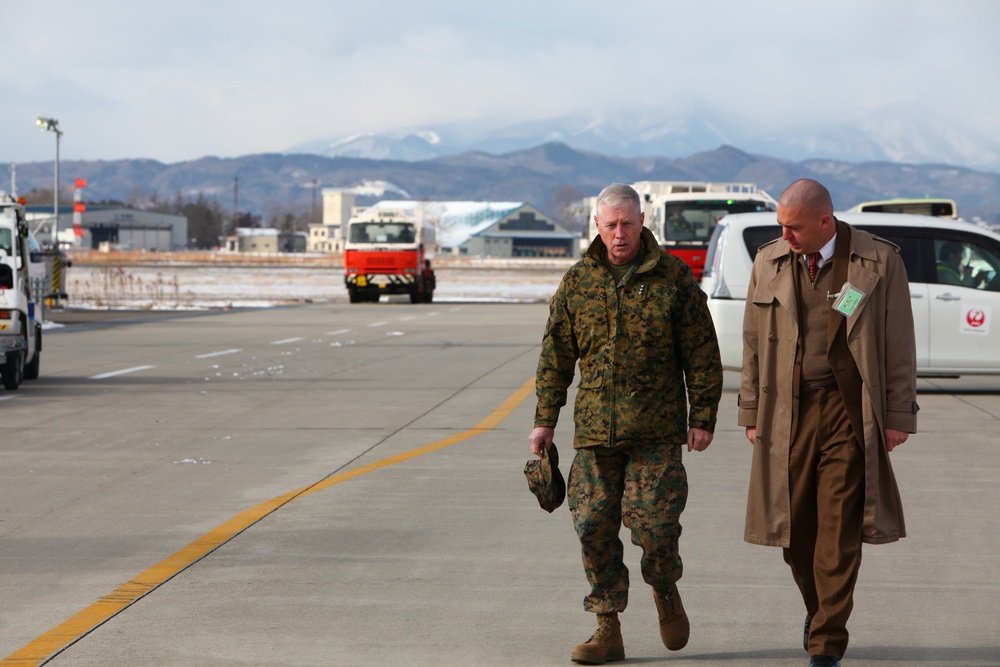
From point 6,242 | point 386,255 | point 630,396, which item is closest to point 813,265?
point 630,396

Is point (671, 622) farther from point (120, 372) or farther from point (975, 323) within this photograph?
point (120, 372)

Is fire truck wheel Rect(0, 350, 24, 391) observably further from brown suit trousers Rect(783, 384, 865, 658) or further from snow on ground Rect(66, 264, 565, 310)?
snow on ground Rect(66, 264, 565, 310)

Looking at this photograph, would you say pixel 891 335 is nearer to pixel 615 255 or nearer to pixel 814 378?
pixel 814 378

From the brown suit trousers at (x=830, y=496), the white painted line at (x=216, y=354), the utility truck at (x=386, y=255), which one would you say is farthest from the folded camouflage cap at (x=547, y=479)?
the utility truck at (x=386, y=255)

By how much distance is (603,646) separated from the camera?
5.48 metres

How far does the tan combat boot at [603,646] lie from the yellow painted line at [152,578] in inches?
76.3

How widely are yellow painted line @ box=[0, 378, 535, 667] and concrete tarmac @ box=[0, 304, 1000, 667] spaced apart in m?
0.03

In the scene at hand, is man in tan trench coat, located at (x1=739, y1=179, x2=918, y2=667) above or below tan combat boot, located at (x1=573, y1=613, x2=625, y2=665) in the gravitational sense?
above

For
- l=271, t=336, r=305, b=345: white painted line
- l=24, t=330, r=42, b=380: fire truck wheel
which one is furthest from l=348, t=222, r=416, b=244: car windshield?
l=24, t=330, r=42, b=380: fire truck wheel

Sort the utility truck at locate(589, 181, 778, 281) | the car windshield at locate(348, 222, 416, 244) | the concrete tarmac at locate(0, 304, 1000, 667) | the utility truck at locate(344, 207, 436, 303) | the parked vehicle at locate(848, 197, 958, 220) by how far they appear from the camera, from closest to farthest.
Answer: the concrete tarmac at locate(0, 304, 1000, 667), the utility truck at locate(589, 181, 778, 281), the parked vehicle at locate(848, 197, 958, 220), the utility truck at locate(344, 207, 436, 303), the car windshield at locate(348, 222, 416, 244)

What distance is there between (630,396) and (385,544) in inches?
103

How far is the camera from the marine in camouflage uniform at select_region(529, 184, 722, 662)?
5.46m

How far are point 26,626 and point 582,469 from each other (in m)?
2.32

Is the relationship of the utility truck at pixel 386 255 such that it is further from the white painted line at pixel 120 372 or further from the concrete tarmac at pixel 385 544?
the concrete tarmac at pixel 385 544
